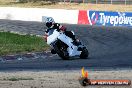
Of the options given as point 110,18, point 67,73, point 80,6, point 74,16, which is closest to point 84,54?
point 67,73

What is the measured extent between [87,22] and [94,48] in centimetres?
1850

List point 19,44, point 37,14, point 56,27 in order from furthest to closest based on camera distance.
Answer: point 37,14
point 19,44
point 56,27

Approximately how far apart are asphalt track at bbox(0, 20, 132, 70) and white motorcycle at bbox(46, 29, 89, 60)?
382mm

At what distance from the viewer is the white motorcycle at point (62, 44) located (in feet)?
73.4

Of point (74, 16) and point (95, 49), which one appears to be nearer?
point (95, 49)

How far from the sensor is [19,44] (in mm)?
30156

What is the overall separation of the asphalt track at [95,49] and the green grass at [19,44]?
2488mm

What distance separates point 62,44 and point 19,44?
7754mm

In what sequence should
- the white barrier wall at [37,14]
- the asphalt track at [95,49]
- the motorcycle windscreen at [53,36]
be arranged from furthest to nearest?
the white barrier wall at [37,14] → the motorcycle windscreen at [53,36] → the asphalt track at [95,49]

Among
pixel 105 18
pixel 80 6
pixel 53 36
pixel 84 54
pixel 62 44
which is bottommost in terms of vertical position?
pixel 80 6

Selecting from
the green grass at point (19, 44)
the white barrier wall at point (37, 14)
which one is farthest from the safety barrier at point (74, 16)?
the green grass at point (19, 44)

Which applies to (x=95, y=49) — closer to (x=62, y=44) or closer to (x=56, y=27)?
(x=62, y=44)

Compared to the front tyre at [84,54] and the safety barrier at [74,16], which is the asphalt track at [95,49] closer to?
the front tyre at [84,54]

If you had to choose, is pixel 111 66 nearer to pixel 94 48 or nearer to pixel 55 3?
pixel 94 48
